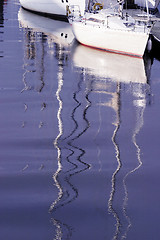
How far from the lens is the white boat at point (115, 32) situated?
1762 inches

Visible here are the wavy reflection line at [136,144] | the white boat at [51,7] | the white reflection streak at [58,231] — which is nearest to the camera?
the white reflection streak at [58,231]

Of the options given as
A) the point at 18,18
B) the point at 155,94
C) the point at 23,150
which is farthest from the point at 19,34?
the point at 23,150

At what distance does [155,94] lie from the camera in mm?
32062

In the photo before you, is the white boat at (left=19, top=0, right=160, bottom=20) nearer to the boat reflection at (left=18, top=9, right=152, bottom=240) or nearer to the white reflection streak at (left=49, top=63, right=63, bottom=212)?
the boat reflection at (left=18, top=9, right=152, bottom=240)

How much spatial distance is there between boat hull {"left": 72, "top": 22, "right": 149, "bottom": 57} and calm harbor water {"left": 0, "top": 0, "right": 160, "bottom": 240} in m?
3.73

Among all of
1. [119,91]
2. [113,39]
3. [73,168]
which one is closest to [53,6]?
[113,39]

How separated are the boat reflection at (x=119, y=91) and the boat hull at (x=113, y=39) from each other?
0.54 metres

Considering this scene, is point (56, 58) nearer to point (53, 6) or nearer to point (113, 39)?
point (113, 39)

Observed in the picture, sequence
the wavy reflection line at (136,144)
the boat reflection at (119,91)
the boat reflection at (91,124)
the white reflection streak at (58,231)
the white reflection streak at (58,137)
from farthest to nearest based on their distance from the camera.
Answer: the white reflection streak at (58,137) → the boat reflection at (119,91) → the boat reflection at (91,124) → the wavy reflection line at (136,144) → the white reflection streak at (58,231)

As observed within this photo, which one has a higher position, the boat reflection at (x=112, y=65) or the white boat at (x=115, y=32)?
the white boat at (x=115, y=32)

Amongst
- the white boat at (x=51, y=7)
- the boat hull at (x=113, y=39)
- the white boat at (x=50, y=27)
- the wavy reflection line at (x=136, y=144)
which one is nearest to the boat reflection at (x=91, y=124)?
the wavy reflection line at (x=136, y=144)

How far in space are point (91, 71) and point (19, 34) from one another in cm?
2218

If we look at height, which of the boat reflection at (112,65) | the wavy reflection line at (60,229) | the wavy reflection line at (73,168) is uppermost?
the wavy reflection line at (60,229)

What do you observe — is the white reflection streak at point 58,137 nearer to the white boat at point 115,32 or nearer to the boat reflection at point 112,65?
the boat reflection at point 112,65
